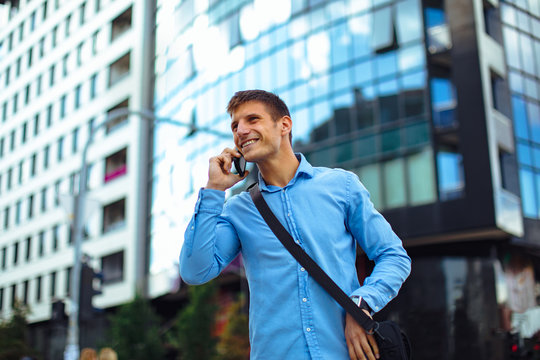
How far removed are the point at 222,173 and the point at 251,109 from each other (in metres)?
0.29

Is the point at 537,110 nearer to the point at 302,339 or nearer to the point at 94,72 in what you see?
the point at 302,339

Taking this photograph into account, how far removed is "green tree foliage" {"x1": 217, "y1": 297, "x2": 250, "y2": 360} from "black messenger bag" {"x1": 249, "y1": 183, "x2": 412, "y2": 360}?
74.3 feet

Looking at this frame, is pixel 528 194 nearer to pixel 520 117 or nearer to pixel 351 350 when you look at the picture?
pixel 520 117

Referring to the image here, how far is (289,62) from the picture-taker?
28141mm

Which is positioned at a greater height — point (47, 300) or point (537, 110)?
point (537, 110)

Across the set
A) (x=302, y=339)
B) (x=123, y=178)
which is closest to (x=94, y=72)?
(x=123, y=178)

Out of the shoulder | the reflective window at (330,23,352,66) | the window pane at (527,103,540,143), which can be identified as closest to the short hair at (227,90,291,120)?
the shoulder

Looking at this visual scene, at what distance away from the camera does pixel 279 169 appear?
2936 mm

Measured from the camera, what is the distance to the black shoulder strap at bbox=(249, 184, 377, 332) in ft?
8.07

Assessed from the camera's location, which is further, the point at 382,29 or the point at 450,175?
the point at 382,29

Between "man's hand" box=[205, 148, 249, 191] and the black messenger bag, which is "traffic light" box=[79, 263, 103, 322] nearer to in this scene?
"man's hand" box=[205, 148, 249, 191]

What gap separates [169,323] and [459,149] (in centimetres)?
2128

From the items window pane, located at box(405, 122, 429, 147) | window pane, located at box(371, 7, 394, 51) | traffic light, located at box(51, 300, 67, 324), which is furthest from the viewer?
window pane, located at box(371, 7, 394, 51)

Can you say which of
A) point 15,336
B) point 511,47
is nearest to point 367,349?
point 511,47
